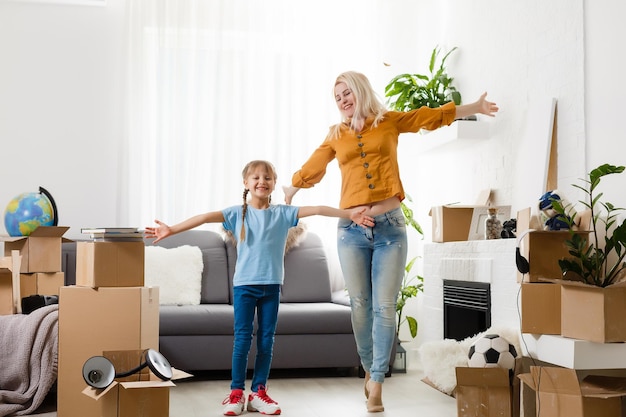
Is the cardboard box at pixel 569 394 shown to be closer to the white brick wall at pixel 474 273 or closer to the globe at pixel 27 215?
the white brick wall at pixel 474 273

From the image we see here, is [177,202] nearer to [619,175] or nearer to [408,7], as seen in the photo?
[408,7]

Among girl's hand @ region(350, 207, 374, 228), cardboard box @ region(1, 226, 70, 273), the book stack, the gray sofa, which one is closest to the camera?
the book stack

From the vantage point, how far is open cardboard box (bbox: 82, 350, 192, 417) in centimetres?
261

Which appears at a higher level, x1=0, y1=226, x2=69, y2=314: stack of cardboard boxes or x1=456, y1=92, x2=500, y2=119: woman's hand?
x1=456, y1=92, x2=500, y2=119: woman's hand

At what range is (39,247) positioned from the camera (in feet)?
12.6

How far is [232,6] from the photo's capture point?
17.8ft

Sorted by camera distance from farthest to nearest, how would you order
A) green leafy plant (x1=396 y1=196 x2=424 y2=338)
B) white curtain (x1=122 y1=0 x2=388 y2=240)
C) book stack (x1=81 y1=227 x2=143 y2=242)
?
1. white curtain (x1=122 y1=0 x2=388 y2=240)
2. green leafy plant (x1=396 y1=196 x2=424 y2=338)
3. book stack (x1=81 y1=227 x2=143 y2=242)

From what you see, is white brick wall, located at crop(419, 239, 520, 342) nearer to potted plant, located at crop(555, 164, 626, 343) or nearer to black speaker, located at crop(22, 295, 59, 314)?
potted plant, located at crop(555, 164, 626, 343)

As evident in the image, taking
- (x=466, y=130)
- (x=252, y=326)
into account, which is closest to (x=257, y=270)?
(x=252, y=326)

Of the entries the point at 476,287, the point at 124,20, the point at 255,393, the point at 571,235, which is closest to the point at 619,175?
the point at 571,235

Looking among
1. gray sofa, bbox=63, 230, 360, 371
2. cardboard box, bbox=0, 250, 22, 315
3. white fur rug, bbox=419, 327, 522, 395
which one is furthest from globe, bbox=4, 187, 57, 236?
white fur rug, bbox=419, 327, 522, 395

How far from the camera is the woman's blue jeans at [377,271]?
10.6 ft

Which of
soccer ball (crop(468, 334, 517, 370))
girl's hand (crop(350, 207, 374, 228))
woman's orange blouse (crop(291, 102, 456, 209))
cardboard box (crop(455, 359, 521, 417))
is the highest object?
woman's orange blouse (crop(291, 102, 456, 209))

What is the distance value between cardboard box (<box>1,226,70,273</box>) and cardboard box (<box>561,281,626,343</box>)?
7.94 ft
